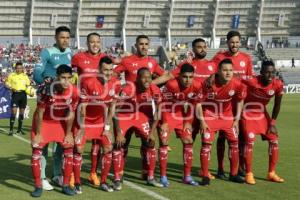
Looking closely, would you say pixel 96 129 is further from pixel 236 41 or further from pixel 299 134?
pixel 299 134

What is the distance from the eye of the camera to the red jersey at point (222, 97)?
822 cm

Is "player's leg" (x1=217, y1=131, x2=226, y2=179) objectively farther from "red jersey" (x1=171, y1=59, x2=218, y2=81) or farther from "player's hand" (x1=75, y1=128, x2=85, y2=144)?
"player's hand" (x1=75, y1=128, x2=85, y2=144)

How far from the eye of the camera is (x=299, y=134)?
15086mm

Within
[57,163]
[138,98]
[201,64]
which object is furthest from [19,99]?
[138,98]

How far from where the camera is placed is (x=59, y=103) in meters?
7.38

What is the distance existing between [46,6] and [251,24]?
21.2 metres

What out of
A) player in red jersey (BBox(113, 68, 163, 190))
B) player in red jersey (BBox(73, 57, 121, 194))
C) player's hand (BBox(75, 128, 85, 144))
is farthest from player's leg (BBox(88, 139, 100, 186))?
player's hand (BBox(75, 128, 85, 144))

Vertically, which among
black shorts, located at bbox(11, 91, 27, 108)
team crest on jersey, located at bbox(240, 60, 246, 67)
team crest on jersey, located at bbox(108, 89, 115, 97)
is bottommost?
black shorts, located at bbox(11, 91, 27, 108)

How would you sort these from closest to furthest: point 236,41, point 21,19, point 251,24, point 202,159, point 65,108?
point 65,108 → point 202,159 → point 236,41 → point 21,19 → point 251,24

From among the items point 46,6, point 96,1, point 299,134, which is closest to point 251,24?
point 96,1

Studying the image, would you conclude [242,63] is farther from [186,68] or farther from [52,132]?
[52,132]

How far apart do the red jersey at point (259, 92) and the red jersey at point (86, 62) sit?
7.96 feet

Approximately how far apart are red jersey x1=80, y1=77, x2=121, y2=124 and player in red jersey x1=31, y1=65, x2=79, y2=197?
0.59 feet

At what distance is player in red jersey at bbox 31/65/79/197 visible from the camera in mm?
7332
